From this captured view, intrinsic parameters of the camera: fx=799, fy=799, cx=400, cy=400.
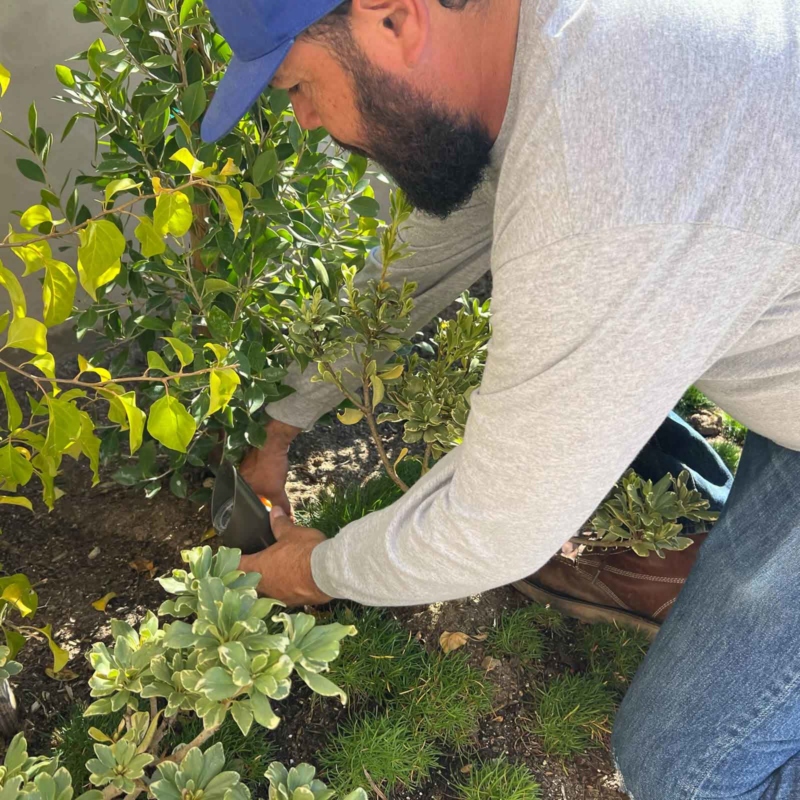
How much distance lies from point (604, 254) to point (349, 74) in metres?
0.45

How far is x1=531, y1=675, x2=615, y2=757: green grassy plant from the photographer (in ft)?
5.53

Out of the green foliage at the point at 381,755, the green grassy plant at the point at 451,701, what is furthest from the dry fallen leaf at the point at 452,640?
the green foliage at the point at 381,755

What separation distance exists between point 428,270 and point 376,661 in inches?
33.4

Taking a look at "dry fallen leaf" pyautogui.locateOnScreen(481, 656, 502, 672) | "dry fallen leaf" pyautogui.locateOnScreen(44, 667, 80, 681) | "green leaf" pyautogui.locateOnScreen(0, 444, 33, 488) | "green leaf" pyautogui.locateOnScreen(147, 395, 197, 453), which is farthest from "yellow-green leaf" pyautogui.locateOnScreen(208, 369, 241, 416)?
"dry fallen leaf" pyautogui.locateOnScreen(481, 656, 502, 672)

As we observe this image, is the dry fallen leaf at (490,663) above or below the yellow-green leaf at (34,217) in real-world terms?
below

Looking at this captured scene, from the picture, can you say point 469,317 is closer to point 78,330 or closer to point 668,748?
point 78,330

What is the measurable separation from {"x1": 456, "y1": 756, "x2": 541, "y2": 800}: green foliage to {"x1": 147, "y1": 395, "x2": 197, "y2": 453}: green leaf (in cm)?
98

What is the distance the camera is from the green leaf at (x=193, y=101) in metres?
1.33

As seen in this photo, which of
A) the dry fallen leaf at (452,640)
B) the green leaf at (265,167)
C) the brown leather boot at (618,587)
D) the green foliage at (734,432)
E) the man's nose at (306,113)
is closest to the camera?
the man's nose at (306,113)

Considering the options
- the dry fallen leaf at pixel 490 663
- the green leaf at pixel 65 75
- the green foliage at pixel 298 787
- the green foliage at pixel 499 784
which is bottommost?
the green foliage at pixel 499 784

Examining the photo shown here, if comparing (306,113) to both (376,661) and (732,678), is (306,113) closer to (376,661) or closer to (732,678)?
(376,661)

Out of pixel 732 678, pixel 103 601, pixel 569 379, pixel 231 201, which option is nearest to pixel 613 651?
pixel 732 678

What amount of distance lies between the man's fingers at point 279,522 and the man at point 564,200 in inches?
11.3

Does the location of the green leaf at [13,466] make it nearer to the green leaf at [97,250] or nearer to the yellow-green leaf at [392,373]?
the green leaf at [97,250]
